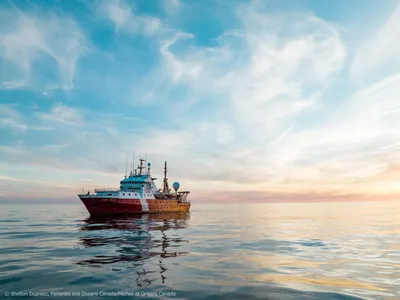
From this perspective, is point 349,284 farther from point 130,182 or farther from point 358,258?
point 130,182

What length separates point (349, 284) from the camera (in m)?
12.2

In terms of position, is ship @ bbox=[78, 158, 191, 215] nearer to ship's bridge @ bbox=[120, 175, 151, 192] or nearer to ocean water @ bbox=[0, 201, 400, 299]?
ship's bridge @ bbox=[120, 175, 151, 192]

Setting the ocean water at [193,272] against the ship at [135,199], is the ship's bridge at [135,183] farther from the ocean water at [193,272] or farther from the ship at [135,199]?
the ocean water at [193,272]

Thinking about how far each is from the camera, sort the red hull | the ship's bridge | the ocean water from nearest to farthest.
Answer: the ocean water, the red hull, the ship's bridge

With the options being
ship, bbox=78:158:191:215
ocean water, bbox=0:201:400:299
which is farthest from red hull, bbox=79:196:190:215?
ocean water, bbox=0:201:400:299

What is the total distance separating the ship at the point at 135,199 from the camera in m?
57.9

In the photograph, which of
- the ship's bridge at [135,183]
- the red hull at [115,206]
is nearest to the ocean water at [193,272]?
the red hull at [115,206]

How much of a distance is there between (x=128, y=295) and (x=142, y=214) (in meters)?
55.9

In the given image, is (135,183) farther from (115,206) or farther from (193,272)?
(193,272)

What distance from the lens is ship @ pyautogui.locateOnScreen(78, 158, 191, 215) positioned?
2281 inches

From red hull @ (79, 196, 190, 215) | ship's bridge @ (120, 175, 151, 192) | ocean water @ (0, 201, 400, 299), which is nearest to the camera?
ocean water @ (0, 201, 400, 299)

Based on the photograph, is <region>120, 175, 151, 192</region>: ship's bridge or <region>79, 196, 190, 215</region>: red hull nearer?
<region>79, 196, 190, 215</region>: red hull

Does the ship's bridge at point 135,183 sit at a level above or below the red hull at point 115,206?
above

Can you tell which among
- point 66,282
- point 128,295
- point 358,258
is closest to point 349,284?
point 358,258
